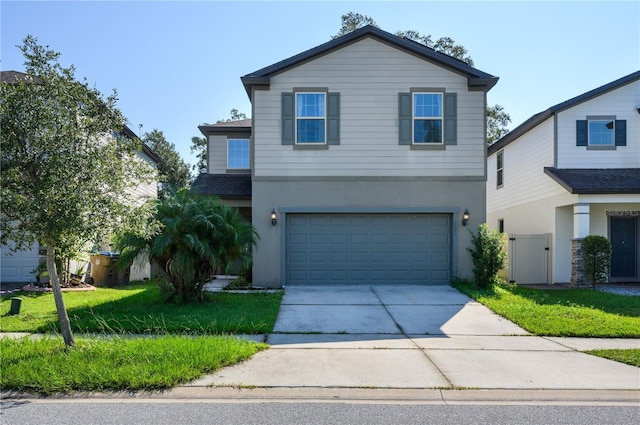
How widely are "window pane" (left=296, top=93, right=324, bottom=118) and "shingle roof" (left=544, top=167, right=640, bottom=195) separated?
7.92 m

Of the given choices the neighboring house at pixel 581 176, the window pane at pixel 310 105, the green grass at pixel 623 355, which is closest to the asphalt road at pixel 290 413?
the green grass at pixel 623 355

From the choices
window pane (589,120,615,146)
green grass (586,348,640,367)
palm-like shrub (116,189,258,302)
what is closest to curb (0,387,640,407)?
green grass (586,348,640,367)

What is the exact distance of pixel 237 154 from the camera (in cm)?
1812

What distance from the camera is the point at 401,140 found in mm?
13602

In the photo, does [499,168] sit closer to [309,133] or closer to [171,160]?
[309,133]

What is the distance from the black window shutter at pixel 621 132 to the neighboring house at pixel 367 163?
17.7 ft

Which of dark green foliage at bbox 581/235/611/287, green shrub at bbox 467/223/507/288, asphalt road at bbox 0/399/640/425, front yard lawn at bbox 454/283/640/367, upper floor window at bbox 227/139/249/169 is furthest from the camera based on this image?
upper floor window at bbox 227/139/249/169

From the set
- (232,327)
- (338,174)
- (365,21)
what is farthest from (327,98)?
(365,21)

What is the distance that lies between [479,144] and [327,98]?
471 cm

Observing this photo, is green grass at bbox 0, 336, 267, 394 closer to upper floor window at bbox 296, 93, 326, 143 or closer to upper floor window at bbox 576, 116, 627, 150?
upper floor window at bbox 296, 93, 326, 143

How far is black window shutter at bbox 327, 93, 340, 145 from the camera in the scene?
534 inches

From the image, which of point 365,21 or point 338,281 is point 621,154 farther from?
point 365,21

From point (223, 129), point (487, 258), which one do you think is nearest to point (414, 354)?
point (487, 258)

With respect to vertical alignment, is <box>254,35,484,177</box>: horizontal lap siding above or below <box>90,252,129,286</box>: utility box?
above
